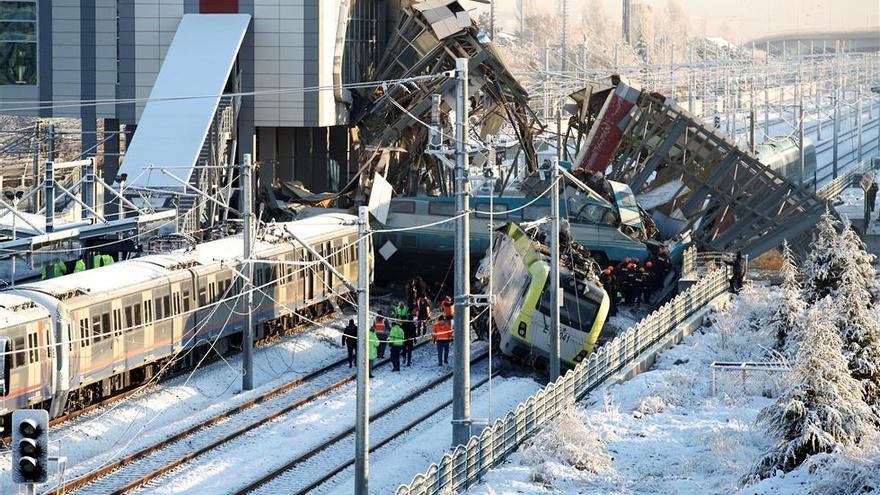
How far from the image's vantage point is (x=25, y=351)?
1088 inches

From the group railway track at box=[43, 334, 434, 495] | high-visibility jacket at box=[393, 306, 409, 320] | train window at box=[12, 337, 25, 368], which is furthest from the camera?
high-visibility jacket at box=[393, 306, 409, 320]

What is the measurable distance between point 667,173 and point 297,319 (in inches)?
771

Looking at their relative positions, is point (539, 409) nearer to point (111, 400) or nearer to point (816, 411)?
point (816, 411)

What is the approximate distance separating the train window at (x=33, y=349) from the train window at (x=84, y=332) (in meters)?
1.75

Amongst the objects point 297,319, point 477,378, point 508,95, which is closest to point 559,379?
point 477,378

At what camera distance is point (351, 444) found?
2945 cm

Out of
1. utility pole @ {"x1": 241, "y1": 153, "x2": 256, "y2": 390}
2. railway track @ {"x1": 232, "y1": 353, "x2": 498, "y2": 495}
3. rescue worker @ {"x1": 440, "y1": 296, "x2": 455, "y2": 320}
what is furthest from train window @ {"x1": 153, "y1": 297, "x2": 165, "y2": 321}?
rescue worker @ {"x1": 440, "y1": 296, "x2": 455, "y2": 320}

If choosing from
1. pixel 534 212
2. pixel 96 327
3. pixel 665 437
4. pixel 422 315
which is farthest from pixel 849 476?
pixel 534 212

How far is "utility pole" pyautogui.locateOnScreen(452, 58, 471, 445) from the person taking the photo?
26234mm

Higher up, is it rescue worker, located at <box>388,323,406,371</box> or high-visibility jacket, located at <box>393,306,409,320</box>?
high-visibility jacket, located at <box>393,306,409,320</box>

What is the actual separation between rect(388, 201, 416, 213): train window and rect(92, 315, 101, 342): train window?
1876 cm

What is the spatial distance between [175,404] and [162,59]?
25022 millimetres

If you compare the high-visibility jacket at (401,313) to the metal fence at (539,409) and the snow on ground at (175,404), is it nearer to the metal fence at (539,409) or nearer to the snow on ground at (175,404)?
the snow on ground at (175,404)

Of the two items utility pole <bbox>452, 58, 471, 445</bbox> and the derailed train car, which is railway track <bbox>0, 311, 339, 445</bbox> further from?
utility pole <bbox>452, 58, 471, 445</bbox>
